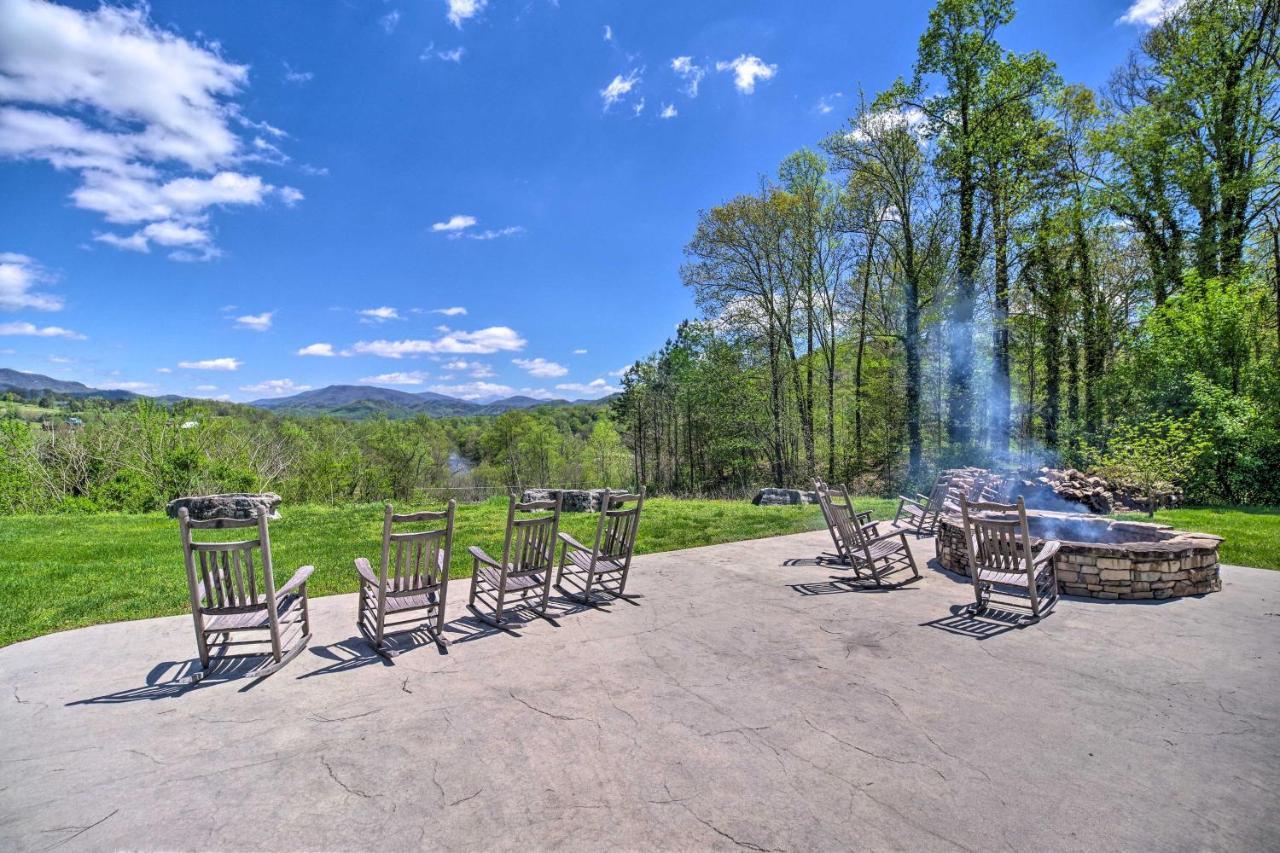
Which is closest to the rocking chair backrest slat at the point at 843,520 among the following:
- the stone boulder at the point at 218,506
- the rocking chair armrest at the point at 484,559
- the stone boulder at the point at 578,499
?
the rocking chair armrest at the point at 484,559

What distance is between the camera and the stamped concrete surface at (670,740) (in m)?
2.08

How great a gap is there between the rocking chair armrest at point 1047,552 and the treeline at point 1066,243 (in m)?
7.03

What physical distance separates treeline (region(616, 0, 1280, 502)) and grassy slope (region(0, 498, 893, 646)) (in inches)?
198

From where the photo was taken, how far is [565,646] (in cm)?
398

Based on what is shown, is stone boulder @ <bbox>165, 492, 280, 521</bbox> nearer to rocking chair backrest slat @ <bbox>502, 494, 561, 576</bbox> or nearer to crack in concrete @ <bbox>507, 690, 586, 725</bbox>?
rocking chair backrest slat @ <bbox>502, 494, 561, 576</bbox>

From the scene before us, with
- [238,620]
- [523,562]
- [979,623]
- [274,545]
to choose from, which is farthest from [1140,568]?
[274,545]

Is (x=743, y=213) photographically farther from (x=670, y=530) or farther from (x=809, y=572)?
(x=809, y=572)

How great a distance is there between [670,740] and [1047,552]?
163 inches

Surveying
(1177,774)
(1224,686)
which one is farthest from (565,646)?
(1224,686)

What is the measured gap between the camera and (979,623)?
4.45 metres

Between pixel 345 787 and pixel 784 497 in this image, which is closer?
pixel 345 787

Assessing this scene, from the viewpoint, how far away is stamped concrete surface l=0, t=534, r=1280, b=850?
6.81 ft

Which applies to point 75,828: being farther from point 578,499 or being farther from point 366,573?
point 578,499

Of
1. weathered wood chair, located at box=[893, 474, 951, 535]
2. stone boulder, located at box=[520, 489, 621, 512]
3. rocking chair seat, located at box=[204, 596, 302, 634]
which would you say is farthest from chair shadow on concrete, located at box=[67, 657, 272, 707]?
stone boulder, located at box=[520, 489, 621, 512]
